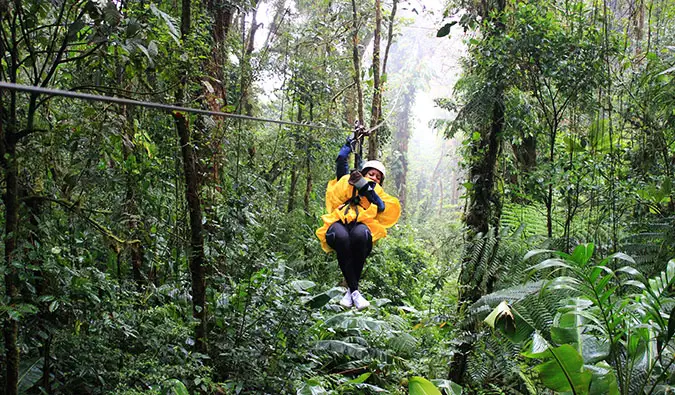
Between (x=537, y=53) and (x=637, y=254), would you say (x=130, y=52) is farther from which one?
(x=637, y=254)

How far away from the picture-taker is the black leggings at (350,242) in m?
3.73

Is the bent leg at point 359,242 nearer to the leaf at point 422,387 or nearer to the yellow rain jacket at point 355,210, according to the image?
the yellow rain jacket at point 355,210

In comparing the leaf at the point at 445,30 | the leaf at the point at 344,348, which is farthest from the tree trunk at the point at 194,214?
the leaf at the point at 445,30

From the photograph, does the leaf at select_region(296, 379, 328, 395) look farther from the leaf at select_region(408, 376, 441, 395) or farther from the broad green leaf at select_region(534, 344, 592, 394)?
the broad green leaf at select_region(534, 344, 592, 394)

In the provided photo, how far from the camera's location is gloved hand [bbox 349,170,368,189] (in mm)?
3494

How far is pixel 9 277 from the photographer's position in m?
2.38

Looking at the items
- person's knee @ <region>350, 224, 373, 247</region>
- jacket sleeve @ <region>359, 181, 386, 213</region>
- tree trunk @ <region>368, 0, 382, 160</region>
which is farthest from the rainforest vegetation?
tree trunk @ <region>368, 0, 382, 160</region>

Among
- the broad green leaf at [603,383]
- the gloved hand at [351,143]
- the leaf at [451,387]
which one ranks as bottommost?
the leaf at [451,387]

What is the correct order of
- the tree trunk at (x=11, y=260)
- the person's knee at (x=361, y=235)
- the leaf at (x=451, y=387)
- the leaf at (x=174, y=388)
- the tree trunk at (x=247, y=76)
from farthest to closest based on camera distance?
the tree trunk at (x=247, y=76) → the person's knee at (x=361, y=235) → the leaf at (x=451, y=387) → the leaf at (x=174, y=388) → the tree trunk at (x=11, y=260)

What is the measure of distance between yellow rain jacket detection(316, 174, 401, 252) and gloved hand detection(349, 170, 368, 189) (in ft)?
0.58

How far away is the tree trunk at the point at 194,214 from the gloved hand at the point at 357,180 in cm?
100

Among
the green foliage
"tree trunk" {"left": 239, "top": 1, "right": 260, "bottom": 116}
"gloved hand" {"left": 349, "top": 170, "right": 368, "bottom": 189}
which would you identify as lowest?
the green foliage

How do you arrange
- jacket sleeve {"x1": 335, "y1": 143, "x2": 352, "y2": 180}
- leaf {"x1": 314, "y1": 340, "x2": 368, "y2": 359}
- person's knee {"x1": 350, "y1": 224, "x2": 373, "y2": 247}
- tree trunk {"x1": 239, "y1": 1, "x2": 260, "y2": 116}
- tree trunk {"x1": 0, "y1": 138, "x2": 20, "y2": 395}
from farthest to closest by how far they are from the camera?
1. tree trunk {"x1": 239, "y1": 1, "x2": 260, "y2": 116}
2. leaf {"x1": 314, "y1": 340, "x2": 368, "y2": 359}
3. jacket sleeve {"x1": 335, "y1": 143, "x2": 352, "y2": 180}
4. person's knee {"x1": 350, "y1": 224, "x2": 373, "y2": 247}
5. tree trunk {"x1": 0, "y1": 138, "x2": 20, "y2": 395}

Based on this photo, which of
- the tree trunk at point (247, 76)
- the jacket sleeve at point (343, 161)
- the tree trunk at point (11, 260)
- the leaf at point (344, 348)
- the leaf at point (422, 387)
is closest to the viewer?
the tree trunk at point (11, 260)
